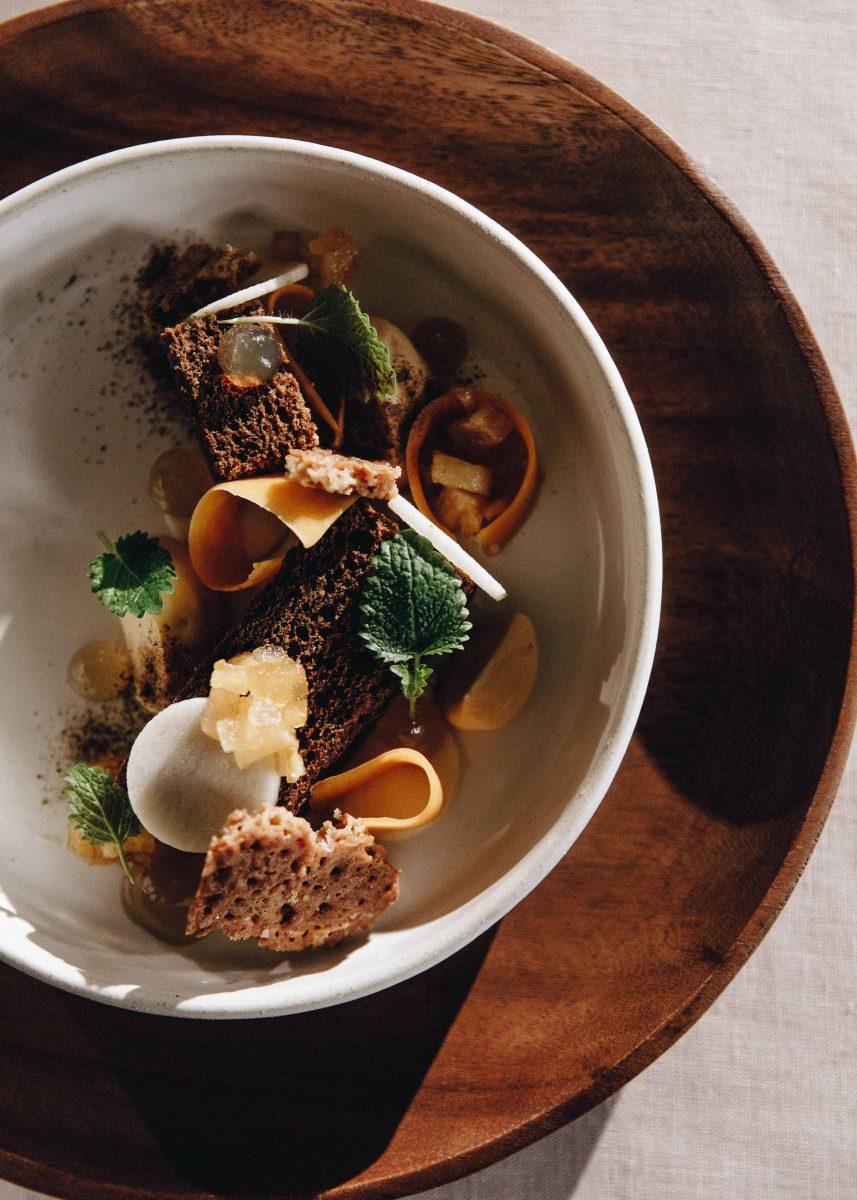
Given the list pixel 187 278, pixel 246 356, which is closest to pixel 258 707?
pixel 246 356

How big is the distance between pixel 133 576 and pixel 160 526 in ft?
0.38

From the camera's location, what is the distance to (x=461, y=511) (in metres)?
1.23

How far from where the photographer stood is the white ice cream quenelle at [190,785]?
1.13 metres

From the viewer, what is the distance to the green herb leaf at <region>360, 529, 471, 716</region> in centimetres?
115

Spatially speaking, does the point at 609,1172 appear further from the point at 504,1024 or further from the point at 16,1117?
the point at 16,1117

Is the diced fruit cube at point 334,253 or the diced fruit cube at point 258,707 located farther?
the diced fruit cube at point 334,253

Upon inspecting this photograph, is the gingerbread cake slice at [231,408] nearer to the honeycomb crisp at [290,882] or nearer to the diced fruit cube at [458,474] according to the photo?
the diced fruit cube at [458,474]

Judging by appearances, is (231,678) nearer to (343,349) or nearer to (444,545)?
(444,545)

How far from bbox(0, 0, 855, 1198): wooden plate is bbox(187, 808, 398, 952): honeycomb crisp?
0.57ft

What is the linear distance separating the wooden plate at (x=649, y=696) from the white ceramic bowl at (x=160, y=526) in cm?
11

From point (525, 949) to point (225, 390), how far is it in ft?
2.80

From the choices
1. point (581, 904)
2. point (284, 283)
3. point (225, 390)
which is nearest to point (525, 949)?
point (581, 904)

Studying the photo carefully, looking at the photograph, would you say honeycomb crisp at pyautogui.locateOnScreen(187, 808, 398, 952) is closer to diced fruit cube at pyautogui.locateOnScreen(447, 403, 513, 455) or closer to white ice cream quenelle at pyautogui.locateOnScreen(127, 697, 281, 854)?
white ice cream quenelle at pyautogui.locateOnScreen(127, 697, 281, 854)

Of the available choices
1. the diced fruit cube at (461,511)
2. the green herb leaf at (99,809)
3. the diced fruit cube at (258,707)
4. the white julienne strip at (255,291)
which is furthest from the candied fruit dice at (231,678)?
the white julienne strip at (255,291)
